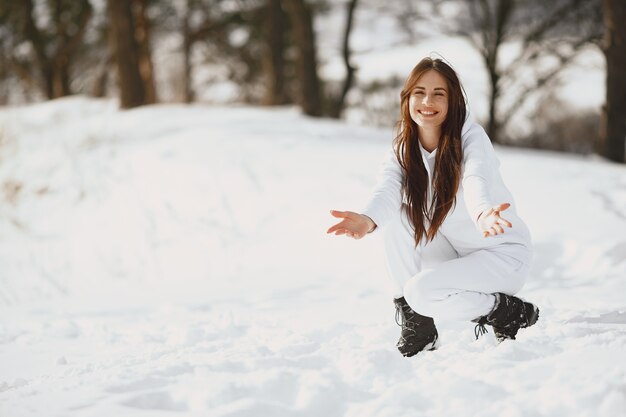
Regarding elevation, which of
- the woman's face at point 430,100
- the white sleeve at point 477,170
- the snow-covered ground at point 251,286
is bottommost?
the snow-covered ground at point 251,286

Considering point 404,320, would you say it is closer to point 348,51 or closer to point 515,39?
point 348,51

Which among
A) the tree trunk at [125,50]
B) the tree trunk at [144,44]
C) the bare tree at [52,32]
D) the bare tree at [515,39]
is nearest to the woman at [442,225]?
the tree trunk at [125,50]

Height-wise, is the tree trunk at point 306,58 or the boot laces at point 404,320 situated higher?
the tree trunk at point 306,58

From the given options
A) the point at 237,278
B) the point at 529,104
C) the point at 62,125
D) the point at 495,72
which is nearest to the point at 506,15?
the point at 495,72

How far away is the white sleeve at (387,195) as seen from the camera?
7.43ft

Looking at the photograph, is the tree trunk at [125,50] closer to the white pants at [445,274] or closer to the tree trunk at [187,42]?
the tree trunk at [187,42]

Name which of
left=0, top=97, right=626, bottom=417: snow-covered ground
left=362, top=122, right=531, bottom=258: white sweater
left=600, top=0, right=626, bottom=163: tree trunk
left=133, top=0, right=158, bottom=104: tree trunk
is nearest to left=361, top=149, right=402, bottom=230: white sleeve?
left=362, top=122, right=531, bottom=258: white sweater

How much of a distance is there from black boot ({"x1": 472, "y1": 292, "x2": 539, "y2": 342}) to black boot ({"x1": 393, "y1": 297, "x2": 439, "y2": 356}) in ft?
0.64

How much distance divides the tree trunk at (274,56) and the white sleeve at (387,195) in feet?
29.9

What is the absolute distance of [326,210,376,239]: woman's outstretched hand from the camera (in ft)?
6.96

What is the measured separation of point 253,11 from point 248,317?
1290 cm

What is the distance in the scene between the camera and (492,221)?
201cm

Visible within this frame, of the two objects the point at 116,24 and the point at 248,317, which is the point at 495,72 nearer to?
the point at 116,24

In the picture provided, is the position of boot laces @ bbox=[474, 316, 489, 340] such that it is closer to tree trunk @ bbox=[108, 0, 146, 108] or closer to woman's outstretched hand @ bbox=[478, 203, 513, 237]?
woman's outstretched hand @ bbox=[478, 203, 513, 237]
